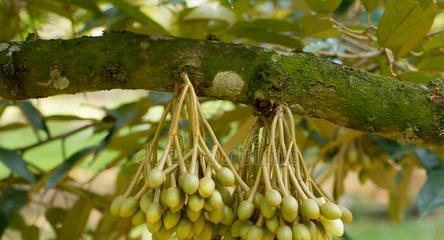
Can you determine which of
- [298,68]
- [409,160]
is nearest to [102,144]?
[298,68]

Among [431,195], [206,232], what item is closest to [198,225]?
[206,232]

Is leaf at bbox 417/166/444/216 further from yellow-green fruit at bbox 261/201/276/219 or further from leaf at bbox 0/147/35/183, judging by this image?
leaf at bbox 0/147/35/183

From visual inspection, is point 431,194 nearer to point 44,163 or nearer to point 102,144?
point 102,144

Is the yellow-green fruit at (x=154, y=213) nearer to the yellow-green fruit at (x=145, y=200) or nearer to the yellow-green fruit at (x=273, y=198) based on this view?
the yellow-green fruit at (x=145, y=200)

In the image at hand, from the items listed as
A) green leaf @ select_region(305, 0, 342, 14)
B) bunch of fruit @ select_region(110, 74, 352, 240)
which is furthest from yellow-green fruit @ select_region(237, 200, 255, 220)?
green leaf @ select_region(305, 0, 342, 14)

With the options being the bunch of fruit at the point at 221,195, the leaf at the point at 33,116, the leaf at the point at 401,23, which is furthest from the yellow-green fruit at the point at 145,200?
the leaf at the point at 33,116

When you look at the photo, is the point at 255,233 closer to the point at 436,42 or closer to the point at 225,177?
the point at 225,177
